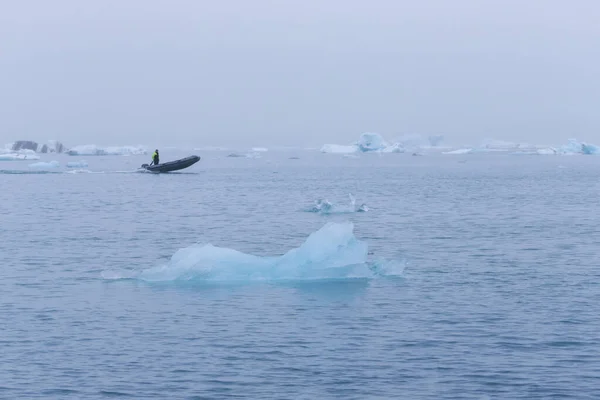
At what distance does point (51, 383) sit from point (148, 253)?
1372cm

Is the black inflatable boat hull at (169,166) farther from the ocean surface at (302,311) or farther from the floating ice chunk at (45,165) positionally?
the ocean surface at (302,311)

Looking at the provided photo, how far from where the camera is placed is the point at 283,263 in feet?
65.9

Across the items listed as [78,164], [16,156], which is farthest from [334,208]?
[16,156]

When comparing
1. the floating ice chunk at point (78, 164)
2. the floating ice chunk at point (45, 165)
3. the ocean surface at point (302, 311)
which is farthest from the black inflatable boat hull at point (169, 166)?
the ocean surface at point (302, 311)

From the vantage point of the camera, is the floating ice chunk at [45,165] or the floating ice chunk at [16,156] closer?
the floating ice chunk at [45,165]

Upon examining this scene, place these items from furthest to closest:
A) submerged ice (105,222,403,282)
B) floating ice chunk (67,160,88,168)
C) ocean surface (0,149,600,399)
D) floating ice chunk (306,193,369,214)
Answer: floating ice chunk (67,160,88,168) < floating ice chunk (306,193,369,214) < submerged ice (105,222,403,282) < ocean surface (0,149,600,399)

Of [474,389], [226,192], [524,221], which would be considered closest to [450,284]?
[474,389]

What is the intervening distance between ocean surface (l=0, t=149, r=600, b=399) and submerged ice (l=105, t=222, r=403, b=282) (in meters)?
0.03

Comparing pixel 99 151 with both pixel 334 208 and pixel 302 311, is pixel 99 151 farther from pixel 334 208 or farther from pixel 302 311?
pixel 302 311

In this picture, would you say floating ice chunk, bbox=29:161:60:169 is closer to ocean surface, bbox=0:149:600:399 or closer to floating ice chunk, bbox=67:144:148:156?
ocean surface, bbox=0:149:600:399

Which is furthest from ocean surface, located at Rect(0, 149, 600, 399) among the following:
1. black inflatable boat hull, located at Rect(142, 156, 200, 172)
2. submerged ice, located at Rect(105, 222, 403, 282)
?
black inflatable boat hull, located at Rect(142, 156, 200, 172)

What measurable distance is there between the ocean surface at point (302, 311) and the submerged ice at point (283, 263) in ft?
0.11

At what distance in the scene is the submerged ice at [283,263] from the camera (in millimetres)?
19766

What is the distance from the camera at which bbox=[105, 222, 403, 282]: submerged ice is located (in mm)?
19766
